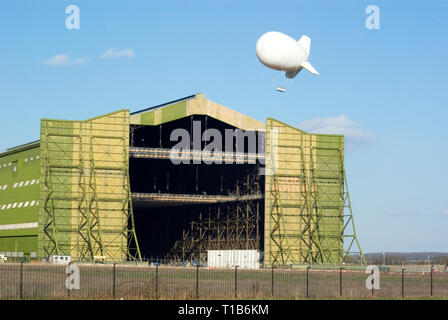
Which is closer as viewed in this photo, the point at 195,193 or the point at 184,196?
the point at 184,196

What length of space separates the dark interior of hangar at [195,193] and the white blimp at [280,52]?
70.6 ft

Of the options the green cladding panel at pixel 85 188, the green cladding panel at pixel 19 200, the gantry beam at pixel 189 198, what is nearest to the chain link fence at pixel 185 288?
the green cladding panel at pixel 85 188

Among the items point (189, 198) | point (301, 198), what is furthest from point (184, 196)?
point (301, 198)

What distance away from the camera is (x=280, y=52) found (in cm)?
6744

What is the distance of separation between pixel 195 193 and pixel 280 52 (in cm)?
4279

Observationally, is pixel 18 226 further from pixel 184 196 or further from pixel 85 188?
pixel 184 196

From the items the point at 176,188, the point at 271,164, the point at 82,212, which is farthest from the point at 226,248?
the point at 82,212

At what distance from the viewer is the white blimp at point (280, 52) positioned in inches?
2660

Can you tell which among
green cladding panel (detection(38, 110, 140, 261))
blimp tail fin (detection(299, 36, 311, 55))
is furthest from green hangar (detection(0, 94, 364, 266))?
blimp tail fin (detection(299, 36, 311, 55))

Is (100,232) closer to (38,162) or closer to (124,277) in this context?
(38,162)

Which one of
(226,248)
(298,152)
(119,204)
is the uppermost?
(298,152)

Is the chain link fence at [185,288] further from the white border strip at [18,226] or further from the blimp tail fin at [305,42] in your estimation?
the white border strip at [18,226]

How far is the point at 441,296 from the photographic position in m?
46.8
